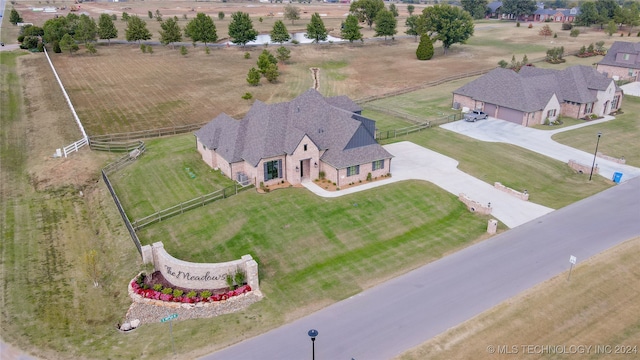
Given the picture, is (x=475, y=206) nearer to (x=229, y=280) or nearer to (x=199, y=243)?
(x=229, y=280)

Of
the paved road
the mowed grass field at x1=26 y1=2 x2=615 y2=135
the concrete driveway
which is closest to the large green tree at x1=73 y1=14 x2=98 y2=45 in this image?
the mowed grass field at x1=26 y1=2 x2=615 y2=135

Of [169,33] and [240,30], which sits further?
[240,30]

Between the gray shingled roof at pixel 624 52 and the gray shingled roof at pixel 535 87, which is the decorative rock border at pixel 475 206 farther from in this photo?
the gray shingled roof at pixel 624 52

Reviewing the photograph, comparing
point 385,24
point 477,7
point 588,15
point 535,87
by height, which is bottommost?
point 535,87

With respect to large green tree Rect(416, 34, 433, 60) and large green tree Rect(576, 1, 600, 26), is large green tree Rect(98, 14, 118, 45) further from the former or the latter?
large green tree Rect(576, 1, 600, 26)

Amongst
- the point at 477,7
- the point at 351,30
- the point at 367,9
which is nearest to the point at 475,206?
the point at 351,30

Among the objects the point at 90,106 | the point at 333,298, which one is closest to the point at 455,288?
the point at 333,298

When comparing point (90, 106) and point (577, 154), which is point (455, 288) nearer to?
point (577, 154)

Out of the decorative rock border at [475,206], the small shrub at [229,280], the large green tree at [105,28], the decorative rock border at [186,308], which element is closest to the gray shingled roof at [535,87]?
the decorative rock border at [475,206]
